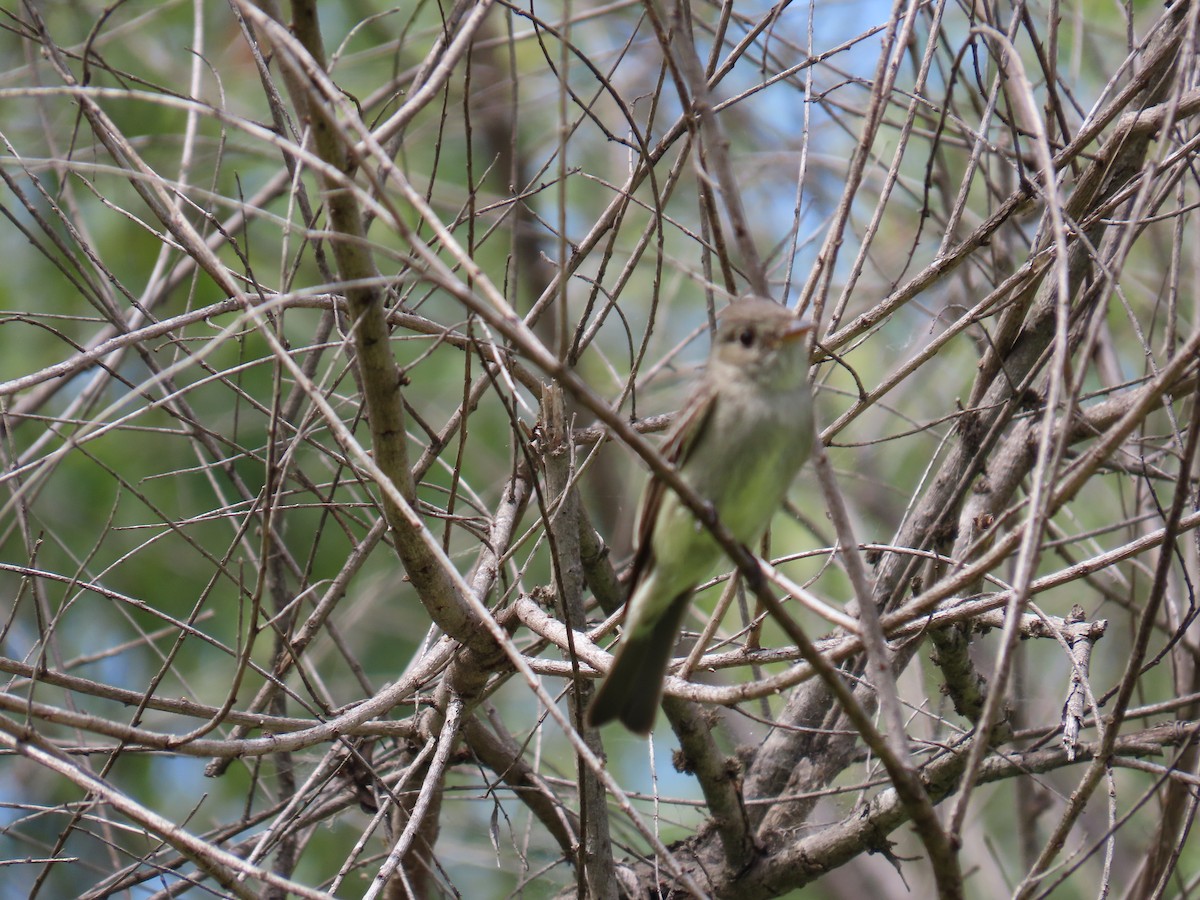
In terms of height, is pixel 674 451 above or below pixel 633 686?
above

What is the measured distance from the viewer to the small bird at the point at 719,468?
2604 millimetres

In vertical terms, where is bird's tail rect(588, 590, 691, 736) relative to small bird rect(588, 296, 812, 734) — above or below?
below

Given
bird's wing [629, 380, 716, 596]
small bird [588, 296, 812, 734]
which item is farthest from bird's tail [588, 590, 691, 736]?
bird's wing [629, 380, 716, 596]

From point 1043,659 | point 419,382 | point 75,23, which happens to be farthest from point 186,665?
point 1043,659

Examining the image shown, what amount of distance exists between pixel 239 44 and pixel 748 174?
134 inches

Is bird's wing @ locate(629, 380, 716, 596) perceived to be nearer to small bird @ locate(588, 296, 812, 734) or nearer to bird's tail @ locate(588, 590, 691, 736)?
small bird @ locate(588, 296, 812, 734)

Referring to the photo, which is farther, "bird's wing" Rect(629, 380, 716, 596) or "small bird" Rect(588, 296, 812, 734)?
"bird's wing" Rect(629, 380, 716, 596)

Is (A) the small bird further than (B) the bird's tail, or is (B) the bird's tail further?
(B) the bird's tail

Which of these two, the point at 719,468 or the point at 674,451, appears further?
the point at 674,451

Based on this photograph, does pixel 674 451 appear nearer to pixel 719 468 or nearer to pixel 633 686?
pixel 719 468

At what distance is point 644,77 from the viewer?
8336 millimetres

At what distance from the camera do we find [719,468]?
8.71ft

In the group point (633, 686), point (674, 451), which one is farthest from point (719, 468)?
point (633, 686)

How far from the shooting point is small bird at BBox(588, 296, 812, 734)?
260cm
